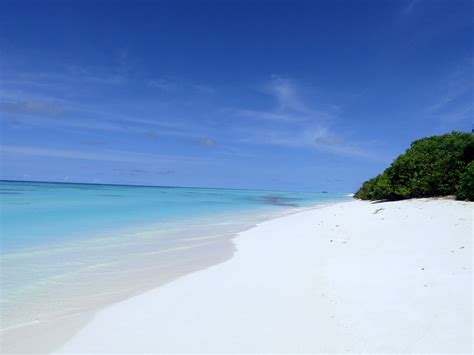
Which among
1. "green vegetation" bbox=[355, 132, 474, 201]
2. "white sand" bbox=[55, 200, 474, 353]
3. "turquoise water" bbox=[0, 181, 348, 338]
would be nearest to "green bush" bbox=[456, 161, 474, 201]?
"green vegetation" bbox=[355, 132, 474, 201]

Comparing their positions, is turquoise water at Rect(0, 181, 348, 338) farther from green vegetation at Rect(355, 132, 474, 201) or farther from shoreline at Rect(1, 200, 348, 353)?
green vegetation at Rect(355, 132, 474, 201)

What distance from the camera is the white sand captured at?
2873 mm

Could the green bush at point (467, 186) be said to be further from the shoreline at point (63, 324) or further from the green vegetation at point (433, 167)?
the shoreline at point (63, 324)

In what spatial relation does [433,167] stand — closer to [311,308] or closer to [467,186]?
[467,186]

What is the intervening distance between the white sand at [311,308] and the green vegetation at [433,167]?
1252 cm

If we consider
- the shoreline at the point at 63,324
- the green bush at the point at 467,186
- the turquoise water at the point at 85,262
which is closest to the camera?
the shoreline at the point at 63,324

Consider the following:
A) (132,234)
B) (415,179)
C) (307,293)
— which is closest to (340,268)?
(307,293)

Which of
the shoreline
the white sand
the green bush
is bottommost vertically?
the shoreline

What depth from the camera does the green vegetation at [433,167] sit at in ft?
52.9

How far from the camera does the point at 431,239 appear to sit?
6.16 meters

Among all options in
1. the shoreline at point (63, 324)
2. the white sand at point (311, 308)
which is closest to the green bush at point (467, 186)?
the white sand at point (311, 308)

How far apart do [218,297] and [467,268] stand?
12.1ft

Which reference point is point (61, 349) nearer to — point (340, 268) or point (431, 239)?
point (340, 268)

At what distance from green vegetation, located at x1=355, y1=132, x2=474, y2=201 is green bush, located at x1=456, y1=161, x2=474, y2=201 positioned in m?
1.73
